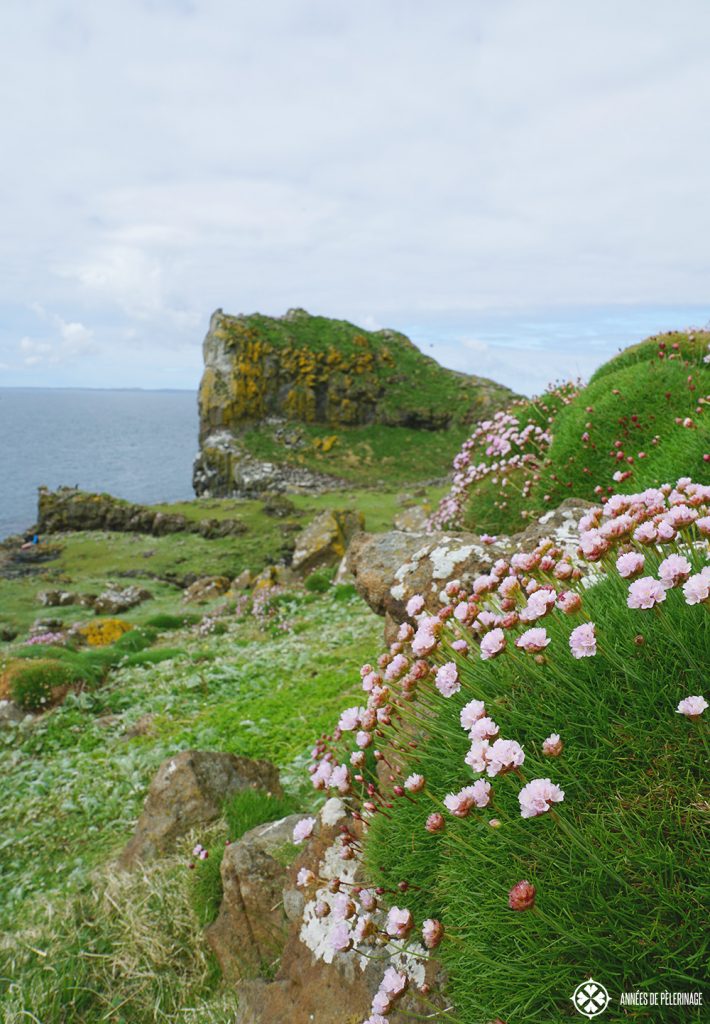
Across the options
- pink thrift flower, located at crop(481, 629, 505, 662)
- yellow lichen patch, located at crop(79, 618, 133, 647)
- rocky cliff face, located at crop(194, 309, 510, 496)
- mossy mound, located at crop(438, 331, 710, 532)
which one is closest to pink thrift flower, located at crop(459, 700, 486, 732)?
pink thrift flower, located at crop(481, 629, 505, 662)

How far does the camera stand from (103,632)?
21.7 metres

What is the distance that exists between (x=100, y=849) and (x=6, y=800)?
264 centimetres

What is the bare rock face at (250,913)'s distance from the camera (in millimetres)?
4445

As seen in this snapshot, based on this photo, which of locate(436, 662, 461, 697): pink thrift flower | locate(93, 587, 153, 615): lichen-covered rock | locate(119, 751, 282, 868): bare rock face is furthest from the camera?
locate(93, 587, 153, 615): lichen-covered rock

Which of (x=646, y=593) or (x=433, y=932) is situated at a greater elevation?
(x=646, y=593)

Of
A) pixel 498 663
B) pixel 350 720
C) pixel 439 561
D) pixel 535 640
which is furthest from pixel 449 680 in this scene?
pixel 439 561

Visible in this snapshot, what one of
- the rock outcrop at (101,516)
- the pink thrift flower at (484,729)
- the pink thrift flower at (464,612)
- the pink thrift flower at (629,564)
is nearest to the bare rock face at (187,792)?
the pink thrift flower at (464,612)

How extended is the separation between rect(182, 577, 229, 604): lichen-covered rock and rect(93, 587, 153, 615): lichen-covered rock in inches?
133

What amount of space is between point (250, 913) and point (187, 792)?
219 centimetres

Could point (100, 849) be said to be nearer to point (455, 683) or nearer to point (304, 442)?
point (455, 683)

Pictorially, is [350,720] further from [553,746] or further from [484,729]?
[553,746]

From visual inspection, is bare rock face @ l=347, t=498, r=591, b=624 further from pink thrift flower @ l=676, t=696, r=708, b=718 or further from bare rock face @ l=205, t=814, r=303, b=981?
pink thrift flower @ l=676, t=696, r=708, b=718

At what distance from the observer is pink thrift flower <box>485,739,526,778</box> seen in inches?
95.8

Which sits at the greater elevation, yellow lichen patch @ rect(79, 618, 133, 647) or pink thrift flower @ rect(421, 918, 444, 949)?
pink thrift flower @ rect(421, 918, 444, 949)
